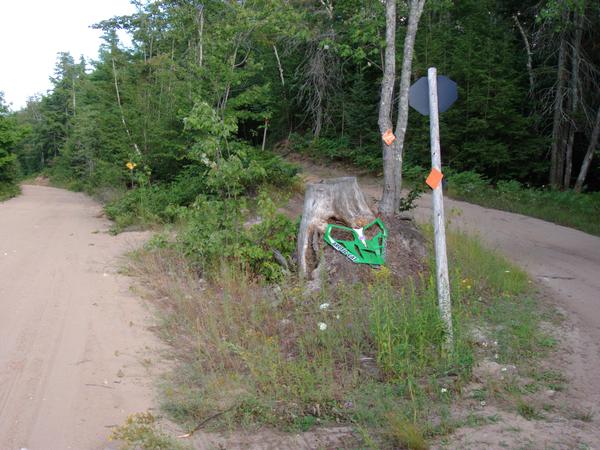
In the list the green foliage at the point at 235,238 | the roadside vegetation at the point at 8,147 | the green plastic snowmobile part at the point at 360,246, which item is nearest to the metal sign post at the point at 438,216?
the green plastic snowmobile part at the point at 360,246

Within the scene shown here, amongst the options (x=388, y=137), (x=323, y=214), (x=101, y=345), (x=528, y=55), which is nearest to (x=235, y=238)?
(x=323, y=214)

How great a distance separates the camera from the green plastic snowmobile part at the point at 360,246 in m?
8.65

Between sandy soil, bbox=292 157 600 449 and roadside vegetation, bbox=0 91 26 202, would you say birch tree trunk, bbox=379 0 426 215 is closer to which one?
sandy soil, bbox=292 157 600 449

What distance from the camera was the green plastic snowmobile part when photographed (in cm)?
865

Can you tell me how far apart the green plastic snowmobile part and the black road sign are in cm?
293

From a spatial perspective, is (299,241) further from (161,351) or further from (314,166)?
(314,166)

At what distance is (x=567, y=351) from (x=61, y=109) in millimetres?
62947

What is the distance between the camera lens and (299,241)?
9.18 m

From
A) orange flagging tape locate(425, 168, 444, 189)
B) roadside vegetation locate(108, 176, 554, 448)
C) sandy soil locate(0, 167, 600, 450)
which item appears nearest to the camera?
sandy soil locate(0, 167, 600, 450)

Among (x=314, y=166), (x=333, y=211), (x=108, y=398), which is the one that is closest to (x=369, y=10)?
(x=333, y=211)

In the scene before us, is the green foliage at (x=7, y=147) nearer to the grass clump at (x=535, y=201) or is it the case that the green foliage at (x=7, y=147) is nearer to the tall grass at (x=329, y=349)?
the grass clump at (x=535, y=201)

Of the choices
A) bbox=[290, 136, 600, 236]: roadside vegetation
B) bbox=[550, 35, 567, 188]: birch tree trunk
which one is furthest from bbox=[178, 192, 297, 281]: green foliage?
bbox=[550, 35, 567, 188]: birch tree trunk

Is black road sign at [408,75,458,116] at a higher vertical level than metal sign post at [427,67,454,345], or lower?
higher

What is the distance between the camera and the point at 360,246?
28.6ft
